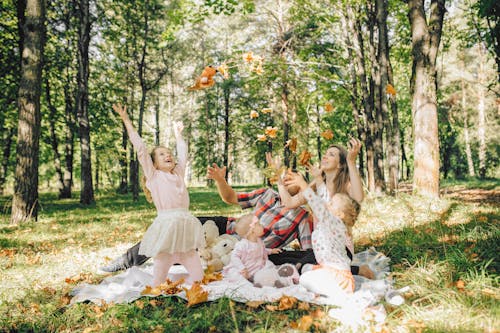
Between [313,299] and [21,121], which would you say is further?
[21,121]

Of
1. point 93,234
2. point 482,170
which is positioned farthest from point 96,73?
point 482,170

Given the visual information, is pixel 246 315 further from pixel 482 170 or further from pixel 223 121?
pixel 223 121

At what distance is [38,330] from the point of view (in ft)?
9.50

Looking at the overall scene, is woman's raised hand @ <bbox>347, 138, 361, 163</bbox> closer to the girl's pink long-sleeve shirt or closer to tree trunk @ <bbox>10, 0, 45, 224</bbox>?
the girl's pink long-sleeve shirt

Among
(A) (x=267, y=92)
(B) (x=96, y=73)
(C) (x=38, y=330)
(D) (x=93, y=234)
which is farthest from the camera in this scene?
(A) (x=267, y=92)

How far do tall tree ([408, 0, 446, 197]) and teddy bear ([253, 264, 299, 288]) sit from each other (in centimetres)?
501

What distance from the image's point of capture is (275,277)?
4008 millimetres

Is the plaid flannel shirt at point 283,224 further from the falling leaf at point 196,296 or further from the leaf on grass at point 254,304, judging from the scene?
the falling leaf at point 196,296

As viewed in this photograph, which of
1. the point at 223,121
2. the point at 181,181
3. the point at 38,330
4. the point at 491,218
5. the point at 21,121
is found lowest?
the point at 38,330

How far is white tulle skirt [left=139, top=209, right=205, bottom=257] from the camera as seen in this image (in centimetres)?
365

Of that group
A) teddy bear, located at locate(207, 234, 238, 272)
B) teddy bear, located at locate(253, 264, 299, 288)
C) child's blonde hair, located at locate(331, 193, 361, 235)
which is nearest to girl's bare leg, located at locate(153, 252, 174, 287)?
teddy bear, located at locate(207, 234, 238, 272)

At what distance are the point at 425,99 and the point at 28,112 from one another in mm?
8889

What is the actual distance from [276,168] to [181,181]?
3.69ft

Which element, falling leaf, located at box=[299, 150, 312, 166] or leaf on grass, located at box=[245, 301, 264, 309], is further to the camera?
falling leaf, located at box=[299, 150, 312, 166]
